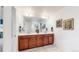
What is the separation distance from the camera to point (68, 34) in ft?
10.3

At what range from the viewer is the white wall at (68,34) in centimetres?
271

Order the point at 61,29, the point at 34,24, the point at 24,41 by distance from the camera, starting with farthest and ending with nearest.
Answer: the point at 24,41, the point at 61,29, the point at 34,24

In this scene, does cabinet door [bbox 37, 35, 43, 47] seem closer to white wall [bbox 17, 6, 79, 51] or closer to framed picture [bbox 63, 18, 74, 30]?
white wall [bbox 17, 6, 79, 51]

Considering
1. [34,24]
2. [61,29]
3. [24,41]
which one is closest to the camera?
[34,24]

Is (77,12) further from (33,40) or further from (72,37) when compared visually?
(33,40)

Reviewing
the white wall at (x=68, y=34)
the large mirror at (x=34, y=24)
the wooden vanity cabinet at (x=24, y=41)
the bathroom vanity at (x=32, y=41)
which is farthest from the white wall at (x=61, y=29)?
the wooden vanity cabinet at (x=24, y=41)

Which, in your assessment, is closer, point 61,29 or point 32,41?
point 61,29

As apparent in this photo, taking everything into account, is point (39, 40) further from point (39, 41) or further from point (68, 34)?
point (68, 34)

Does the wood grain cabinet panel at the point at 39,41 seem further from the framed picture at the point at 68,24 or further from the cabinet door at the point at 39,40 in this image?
the framed picture at the point at 68,24

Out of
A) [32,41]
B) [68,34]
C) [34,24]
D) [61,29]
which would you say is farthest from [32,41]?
[68,34]

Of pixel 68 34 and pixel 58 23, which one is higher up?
pixel 58 23

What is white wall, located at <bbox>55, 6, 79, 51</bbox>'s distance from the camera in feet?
8.90
